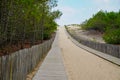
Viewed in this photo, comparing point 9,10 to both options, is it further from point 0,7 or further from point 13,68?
point 13,68

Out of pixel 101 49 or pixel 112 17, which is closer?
pixel 101 49

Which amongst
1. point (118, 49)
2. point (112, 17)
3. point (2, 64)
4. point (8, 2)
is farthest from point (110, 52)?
point (112, 17)

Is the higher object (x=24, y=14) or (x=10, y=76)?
(x=24, y=14)

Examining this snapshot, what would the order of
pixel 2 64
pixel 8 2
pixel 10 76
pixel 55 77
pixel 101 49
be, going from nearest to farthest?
pixel 2 64, pixel 10 76, pixel 55 77, pixel 8 2, pixel 101 49

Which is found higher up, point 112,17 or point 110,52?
point 112,17

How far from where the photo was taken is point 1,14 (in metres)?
19.6

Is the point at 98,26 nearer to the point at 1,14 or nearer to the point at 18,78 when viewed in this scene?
the point at 1,14

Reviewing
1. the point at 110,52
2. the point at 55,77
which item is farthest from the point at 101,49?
the point at 55,77

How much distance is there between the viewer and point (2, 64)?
8.81 m

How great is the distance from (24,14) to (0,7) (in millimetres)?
8846

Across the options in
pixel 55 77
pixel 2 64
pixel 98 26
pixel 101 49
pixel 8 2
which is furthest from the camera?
pixel 98 26

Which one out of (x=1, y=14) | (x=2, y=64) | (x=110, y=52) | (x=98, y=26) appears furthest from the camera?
(x=98, y=26)

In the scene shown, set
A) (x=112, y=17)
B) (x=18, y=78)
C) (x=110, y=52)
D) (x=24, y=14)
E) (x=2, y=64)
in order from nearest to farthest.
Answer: (x=2, y=64), (x=18, y=78), (x=24, y=14), (x=110, y=52), (x=112, y=17)

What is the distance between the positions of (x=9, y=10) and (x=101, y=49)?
22.6 m
